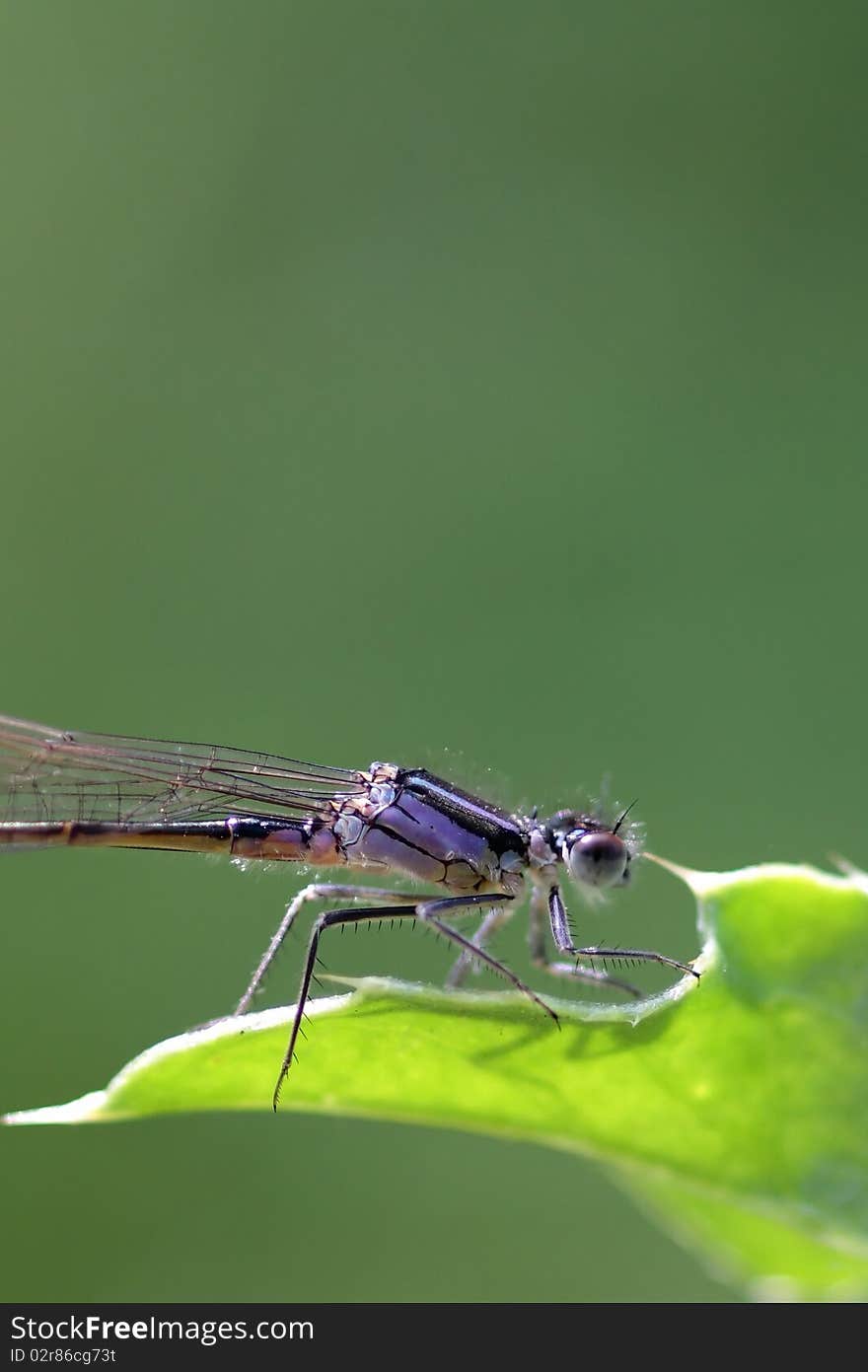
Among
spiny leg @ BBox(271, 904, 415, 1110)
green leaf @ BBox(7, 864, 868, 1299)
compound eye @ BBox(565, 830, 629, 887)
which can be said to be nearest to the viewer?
green leaf @ BBox(7, 864, 868, 1299)

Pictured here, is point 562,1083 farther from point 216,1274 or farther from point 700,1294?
point 216,1274

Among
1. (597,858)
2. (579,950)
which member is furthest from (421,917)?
(597,858)

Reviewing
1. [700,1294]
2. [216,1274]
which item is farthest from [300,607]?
[700,1294]

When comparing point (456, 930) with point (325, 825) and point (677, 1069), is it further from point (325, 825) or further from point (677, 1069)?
point (677, 1069)

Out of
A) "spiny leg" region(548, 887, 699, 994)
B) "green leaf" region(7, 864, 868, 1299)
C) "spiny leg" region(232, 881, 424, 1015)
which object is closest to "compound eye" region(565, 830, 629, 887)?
"spiny leg" region(548, 887, 699, 994)

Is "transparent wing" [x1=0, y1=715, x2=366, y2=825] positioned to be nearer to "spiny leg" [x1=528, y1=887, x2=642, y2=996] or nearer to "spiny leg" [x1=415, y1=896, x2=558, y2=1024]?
"spiny leg" [x1=415, y1=896, x2=558, y2=1024]

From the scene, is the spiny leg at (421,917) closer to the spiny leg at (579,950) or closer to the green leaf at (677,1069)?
the spiny leg at (579,950)
